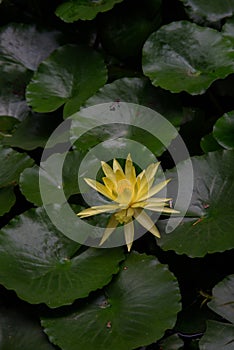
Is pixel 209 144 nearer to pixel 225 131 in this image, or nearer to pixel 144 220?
pixel 225 131

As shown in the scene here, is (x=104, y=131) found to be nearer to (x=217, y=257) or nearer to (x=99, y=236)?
(x=99, y=236)

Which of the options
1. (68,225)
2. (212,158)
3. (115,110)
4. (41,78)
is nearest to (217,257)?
(212,158)

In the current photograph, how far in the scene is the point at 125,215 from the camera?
4.38 ft

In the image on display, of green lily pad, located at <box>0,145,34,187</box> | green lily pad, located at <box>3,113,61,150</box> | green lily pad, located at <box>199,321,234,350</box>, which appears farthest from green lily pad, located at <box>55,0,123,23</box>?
green lily pad, located at <box>199,321,234,350</box>

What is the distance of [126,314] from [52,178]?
0.45 m

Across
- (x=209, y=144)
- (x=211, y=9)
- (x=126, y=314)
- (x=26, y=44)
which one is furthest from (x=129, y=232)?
(x=26, y=44)

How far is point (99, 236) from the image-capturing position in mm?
1385

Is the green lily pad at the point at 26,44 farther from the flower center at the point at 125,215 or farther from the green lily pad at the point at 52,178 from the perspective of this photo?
the flower center at the point at 125,215

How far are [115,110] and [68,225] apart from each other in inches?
16.6

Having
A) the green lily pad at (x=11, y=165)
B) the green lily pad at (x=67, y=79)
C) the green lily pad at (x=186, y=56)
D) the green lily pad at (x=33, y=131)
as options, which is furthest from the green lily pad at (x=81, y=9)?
the green lily pad at (x=11, y=165)

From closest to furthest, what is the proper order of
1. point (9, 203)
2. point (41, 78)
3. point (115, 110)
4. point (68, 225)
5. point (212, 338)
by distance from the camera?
point (212, 338) < point (68, 225) < point (9, 203) < point (115, 110) < point (41, 78)

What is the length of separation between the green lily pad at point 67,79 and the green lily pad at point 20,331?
2.05ft

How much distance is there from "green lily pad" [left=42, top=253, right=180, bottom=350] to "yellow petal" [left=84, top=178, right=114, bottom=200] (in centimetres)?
17

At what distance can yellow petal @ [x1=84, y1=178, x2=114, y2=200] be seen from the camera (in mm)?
1333
